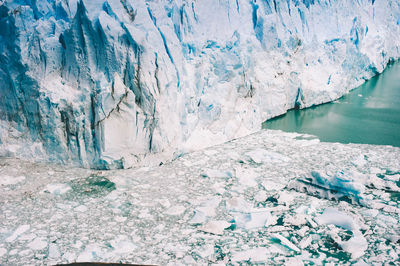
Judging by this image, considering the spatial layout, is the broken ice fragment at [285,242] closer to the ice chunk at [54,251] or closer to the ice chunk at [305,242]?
the ice chunk at [305,242]

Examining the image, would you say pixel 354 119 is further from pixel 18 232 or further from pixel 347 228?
pixel 18 232

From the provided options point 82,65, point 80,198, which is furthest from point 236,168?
point 82,65

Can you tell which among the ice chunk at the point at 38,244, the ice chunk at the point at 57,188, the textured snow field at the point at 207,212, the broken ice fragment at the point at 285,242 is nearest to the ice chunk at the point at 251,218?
the textured snow field at the point at 207,212

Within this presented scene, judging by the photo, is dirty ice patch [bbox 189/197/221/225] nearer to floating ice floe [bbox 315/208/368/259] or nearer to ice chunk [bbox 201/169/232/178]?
ice chunk [bbox 201/169/232/178]

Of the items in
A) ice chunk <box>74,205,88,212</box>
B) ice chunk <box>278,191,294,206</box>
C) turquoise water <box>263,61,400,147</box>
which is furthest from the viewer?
turquoise water <box>263,61,400,147</box>

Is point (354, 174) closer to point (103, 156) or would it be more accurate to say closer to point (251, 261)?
point (251, 261)

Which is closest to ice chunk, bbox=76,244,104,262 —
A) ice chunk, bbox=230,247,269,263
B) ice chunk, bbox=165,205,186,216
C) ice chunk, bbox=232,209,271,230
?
ice chunk, bbox=165,205,186,216
